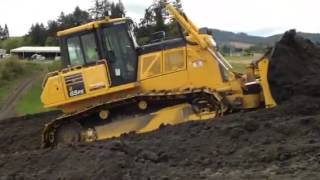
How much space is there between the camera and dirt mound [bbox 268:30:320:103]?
13.5 m

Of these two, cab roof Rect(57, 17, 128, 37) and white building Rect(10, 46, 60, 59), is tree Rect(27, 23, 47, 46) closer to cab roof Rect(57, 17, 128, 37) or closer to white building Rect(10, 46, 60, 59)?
white building Rect(10, 46, 60, 59)

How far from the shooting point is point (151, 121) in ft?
47.4

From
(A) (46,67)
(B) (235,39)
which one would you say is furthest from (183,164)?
(B) (235,39)

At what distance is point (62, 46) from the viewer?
15.0m

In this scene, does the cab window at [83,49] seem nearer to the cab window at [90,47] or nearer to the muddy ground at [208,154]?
the cab window at [90,47]

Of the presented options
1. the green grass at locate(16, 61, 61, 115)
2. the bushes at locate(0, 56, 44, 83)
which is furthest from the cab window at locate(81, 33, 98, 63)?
the bushes at locate(0, 56, 44, 83)

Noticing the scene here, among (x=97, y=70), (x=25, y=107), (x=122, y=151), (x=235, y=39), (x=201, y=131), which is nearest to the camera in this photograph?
(x=122, y=151)

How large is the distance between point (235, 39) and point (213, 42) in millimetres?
72280

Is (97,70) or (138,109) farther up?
(97,70)

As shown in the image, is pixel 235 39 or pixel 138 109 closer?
pixel 138 109

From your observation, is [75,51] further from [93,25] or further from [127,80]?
[127,80]

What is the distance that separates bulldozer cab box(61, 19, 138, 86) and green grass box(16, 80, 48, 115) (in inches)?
762

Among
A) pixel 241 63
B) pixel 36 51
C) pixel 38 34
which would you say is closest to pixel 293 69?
pixel 241 63

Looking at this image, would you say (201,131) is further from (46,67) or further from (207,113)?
(46,67)
